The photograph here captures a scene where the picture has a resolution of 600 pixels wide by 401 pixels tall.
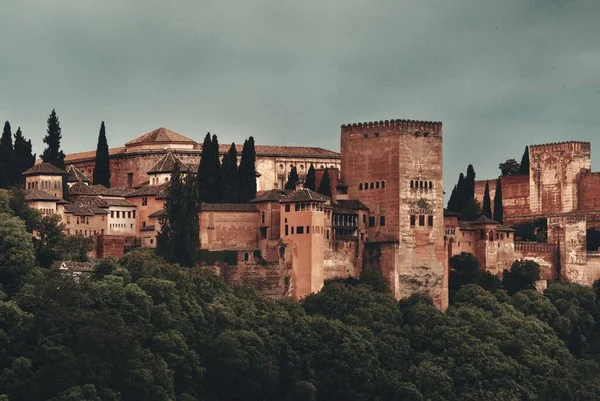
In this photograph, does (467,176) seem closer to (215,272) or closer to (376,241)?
(376,241)

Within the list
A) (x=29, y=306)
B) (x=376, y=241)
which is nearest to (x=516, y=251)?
(x=376, y=241)

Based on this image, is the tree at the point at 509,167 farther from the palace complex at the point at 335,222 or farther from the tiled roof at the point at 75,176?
the tiled roof at the point at 75,176

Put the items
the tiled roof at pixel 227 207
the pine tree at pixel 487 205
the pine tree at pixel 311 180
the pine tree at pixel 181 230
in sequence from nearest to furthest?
the pine tree at pixel 181 230
the tiled roof at pixel 227 207
the pine tree at pixel 311 180
the pine tree at pixel 487 205

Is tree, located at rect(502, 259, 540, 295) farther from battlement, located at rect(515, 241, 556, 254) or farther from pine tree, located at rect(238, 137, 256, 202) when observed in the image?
pine tree, located at rect(238, 137, 256, 202)

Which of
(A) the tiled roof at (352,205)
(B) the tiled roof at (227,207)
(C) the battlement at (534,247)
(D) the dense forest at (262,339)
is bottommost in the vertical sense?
(D) the dense forest at (262,339)

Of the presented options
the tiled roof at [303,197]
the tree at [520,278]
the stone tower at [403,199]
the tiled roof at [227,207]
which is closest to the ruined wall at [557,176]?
the tree at [520,278]

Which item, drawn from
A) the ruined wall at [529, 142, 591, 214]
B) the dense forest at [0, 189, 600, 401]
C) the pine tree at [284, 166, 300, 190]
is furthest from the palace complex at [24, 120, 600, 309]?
the ruined wall at [529, 142, 591, 214]

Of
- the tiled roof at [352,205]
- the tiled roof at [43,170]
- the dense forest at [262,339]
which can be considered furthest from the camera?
the tiled roof at [352,205]
